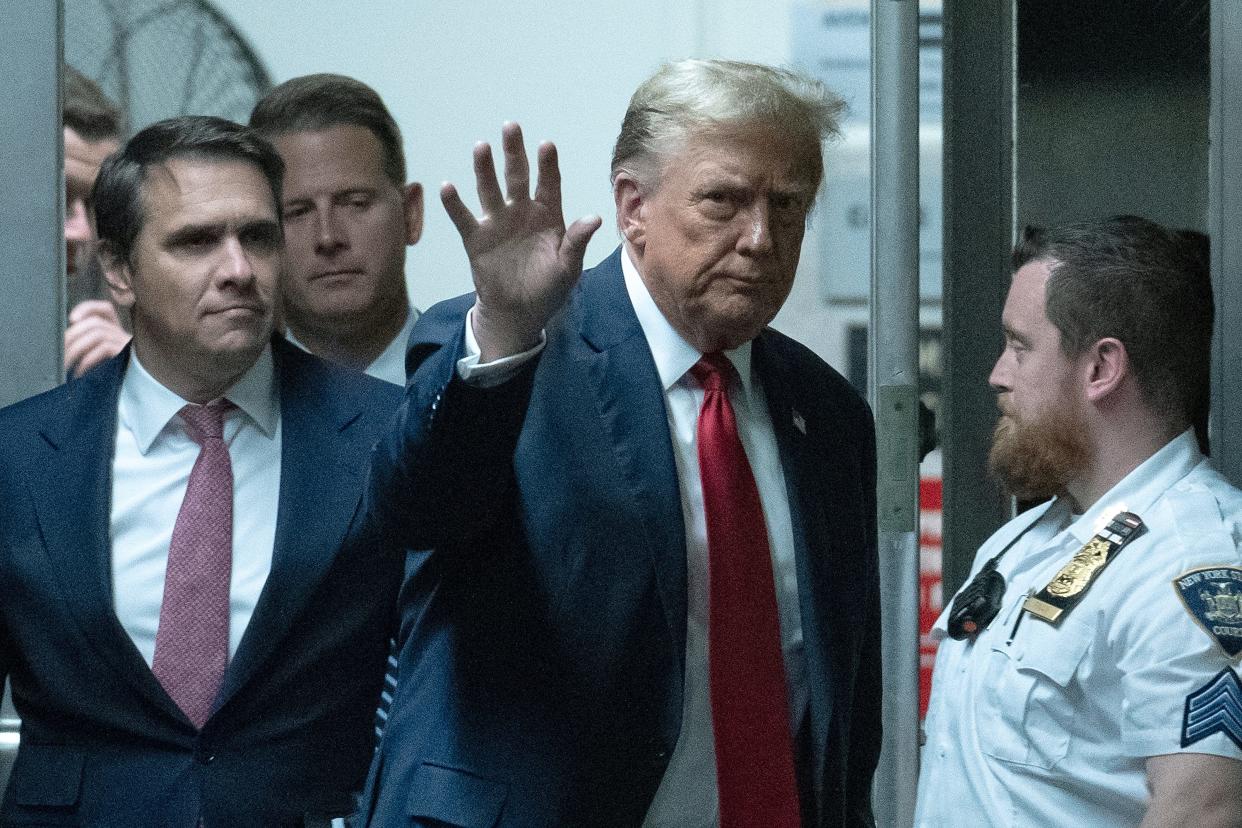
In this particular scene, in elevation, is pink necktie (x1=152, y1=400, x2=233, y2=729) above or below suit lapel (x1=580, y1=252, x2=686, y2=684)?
below

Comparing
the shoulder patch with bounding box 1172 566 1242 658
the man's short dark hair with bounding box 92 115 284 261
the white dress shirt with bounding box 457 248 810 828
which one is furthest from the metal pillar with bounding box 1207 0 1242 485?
the man's short dark hair with bounding box 92 115 284 261

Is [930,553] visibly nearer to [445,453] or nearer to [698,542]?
[698,542]

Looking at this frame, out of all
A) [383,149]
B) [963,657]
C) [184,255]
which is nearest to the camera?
[184,255]

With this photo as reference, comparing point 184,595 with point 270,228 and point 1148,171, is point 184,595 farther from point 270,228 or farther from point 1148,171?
point 1148,171

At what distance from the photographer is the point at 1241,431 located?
239 centimetres

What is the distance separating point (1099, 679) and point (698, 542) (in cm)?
58

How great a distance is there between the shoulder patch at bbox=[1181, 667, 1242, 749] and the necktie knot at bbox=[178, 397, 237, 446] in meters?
1.23

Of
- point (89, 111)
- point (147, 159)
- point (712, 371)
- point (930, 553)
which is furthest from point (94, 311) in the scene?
point (930, 553)

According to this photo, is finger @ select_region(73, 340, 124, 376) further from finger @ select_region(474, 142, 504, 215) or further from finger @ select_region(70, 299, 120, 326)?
finger @ select_region(474, 142, 504, 215)

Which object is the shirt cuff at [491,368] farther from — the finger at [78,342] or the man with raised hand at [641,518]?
the finger at [78,342]

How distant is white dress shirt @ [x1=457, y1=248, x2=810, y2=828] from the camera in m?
1.90

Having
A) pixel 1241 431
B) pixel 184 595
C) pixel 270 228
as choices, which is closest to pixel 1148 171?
pixel 1241 431

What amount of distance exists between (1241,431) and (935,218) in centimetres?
71

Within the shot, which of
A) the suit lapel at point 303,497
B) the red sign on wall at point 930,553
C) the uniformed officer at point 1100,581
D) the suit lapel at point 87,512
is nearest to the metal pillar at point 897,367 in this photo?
the uniformed officer at point 1100,581
